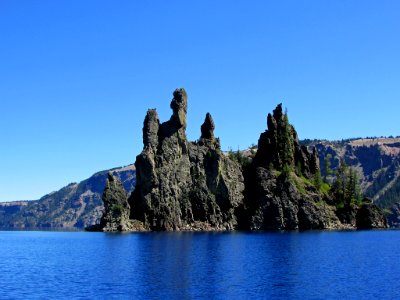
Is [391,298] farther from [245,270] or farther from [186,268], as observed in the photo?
[186,268]

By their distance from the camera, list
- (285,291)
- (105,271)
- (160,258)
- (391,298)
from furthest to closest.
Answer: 1. (160,258)
2. (105,271)
3. (285,291)
4. (391,298)

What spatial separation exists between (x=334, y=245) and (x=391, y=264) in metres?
40.4

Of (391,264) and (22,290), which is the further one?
(391,264)

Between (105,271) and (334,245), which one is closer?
(105,271)

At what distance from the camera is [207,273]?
277ft

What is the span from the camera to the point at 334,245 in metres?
139

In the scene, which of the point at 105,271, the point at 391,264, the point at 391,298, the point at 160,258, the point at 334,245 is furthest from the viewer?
the point at 334,245

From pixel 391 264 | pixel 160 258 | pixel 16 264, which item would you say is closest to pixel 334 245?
pixel 391 264

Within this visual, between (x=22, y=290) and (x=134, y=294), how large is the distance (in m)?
16.5

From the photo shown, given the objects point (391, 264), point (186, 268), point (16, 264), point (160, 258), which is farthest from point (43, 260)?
point (391, 264)

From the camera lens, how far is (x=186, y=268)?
90.2m

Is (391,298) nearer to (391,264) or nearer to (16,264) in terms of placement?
(391,264)

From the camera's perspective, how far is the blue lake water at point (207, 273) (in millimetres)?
67500

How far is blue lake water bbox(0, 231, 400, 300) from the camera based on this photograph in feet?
221
